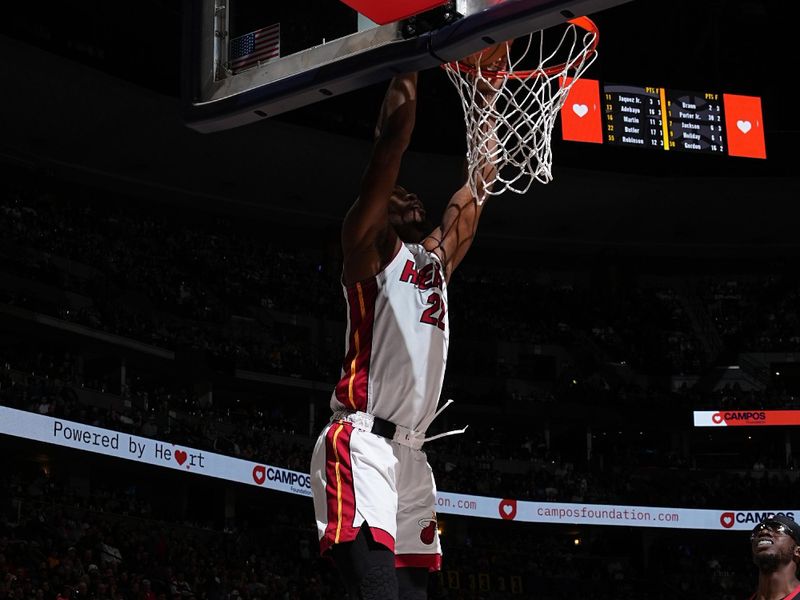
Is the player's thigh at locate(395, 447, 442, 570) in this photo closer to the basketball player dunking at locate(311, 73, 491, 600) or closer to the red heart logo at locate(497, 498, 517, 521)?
the basketball player dunking at locate(311, 73, 491, 600)

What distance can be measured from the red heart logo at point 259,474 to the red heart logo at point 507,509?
5915mm

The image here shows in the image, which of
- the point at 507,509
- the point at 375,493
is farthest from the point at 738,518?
the point at 375,493

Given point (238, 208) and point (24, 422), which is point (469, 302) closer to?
point (238, 208)

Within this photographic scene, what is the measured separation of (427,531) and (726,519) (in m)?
23.5

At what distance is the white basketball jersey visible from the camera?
3990 millimetres

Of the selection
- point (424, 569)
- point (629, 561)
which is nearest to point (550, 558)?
point (629, 561)

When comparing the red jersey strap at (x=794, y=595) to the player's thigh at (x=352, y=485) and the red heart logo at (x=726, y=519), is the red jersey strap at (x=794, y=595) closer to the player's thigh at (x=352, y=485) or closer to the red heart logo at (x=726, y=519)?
the player's thigh at (x=352, y=485)

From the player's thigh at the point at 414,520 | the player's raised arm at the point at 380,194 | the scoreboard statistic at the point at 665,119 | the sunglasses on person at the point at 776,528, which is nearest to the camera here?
the player's raised arm at the point at 380,194

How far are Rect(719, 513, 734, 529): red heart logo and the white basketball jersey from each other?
76.9 feet

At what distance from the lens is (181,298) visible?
25438 mm

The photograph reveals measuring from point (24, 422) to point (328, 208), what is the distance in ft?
44.8

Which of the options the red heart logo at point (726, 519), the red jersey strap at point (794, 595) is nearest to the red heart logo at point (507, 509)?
the red heart logo at point (726, 519)

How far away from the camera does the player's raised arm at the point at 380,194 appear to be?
3.86m

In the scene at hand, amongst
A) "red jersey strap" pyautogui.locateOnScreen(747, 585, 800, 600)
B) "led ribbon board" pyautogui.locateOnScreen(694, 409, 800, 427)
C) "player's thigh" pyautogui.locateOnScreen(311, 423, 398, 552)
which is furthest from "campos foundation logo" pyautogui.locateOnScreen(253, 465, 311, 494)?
"player's thigh" pyautogui.locateOnScreen(311, 423, 398, 552)
